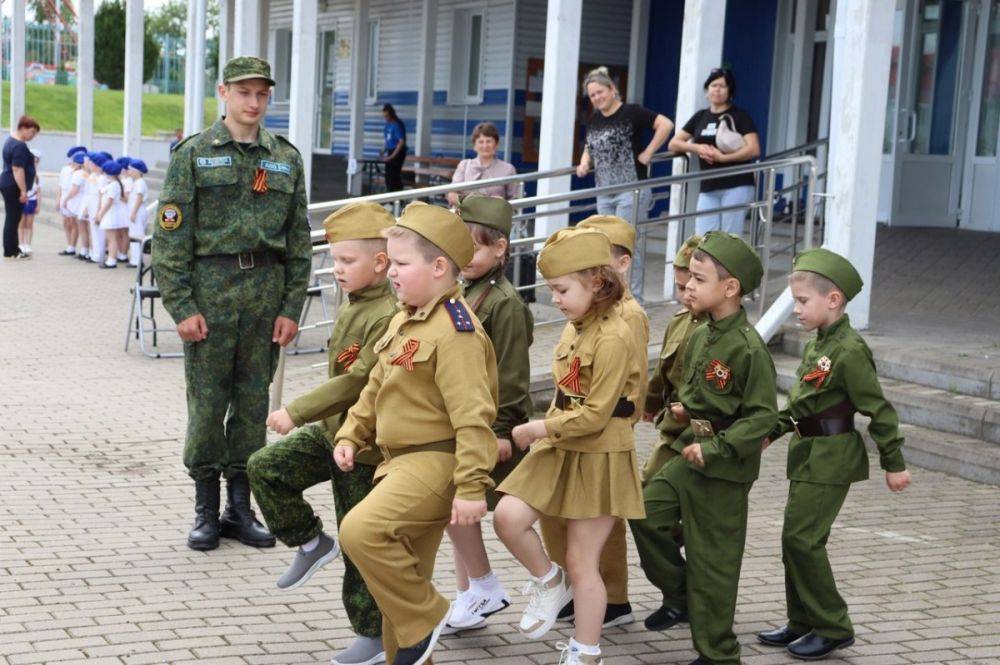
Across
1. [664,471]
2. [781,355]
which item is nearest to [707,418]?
[664,471]

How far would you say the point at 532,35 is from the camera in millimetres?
23281

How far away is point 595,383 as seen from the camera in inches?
183

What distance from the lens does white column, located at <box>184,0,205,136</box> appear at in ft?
76.4

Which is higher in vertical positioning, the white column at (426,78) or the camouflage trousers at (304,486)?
the white column at (426,78)

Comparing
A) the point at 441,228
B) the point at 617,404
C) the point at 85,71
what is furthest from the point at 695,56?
the point at 85,71

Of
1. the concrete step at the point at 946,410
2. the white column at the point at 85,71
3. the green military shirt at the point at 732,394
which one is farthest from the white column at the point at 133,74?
the green military shirt at the point at 732,394

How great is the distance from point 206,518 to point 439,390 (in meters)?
2.35

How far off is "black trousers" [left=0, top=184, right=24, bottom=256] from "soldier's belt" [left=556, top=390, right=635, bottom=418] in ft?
54.2

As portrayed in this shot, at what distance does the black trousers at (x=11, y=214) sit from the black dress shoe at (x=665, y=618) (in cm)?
1628

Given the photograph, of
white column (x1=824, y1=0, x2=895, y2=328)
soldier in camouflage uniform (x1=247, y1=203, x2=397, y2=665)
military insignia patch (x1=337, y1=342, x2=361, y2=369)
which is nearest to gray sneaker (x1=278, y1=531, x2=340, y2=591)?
soldier in camouflage uniform (x1=247, y1=203, x2=397, y2=665)

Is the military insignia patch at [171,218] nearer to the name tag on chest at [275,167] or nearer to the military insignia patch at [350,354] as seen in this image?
the name tag on chest at [275,167]

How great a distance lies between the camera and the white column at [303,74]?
16172 millimetres

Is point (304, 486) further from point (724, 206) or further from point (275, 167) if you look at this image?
Answer: point (724, 206)

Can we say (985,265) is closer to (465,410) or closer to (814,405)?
(814,405)
